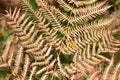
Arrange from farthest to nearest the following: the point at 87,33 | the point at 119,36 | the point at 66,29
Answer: the point at 119,36 → the point at 66,29 → the point at 87,33

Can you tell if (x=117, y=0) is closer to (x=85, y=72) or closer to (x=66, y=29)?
(x=66, y=29)

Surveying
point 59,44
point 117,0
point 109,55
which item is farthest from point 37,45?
point 117,0

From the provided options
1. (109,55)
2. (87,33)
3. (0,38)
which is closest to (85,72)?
(87,33)

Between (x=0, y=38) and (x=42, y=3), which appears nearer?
(x=42, y=3)

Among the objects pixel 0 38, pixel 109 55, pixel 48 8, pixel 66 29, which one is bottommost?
pixel 109 55

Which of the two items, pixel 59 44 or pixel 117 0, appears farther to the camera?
pixel 117 0

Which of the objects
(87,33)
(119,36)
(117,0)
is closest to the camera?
(87,33)

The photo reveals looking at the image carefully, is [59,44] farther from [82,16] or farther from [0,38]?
[0,38]

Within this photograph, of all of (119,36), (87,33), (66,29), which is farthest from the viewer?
(119,36)

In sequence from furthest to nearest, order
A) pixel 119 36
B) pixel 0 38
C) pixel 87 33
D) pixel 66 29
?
1. pixel 0 38
2. pixel 119 36
3. pixel 66 29
4. pixel 87 33

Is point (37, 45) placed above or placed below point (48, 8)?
below
